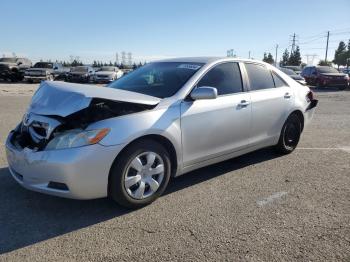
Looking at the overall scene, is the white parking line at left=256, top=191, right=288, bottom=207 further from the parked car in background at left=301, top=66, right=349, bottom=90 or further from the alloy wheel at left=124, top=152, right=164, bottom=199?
the parked car in background at left=301, top=66, right=349, bottom=90

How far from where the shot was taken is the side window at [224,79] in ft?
15.8

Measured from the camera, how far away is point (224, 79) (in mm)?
5027

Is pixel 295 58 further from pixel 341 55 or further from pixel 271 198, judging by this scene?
pixel 271 198

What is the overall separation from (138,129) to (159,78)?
4.26 feet

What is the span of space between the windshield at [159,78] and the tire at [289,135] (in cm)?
202

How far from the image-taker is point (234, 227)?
11.9 feet

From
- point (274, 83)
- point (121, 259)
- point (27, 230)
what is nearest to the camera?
point (121, 259)

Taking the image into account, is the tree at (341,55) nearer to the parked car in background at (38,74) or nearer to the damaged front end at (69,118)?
the parked car in background at (38,74)

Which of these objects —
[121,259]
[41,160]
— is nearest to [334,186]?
[121,259]

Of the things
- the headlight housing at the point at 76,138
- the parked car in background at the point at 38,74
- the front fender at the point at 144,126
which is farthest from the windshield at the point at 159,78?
the parked car in background at the point at 38,74

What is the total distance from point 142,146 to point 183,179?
4.25ft

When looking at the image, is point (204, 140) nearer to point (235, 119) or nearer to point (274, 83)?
point (235, 119)

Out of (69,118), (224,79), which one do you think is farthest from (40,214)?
(224,79)

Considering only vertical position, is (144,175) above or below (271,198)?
above
